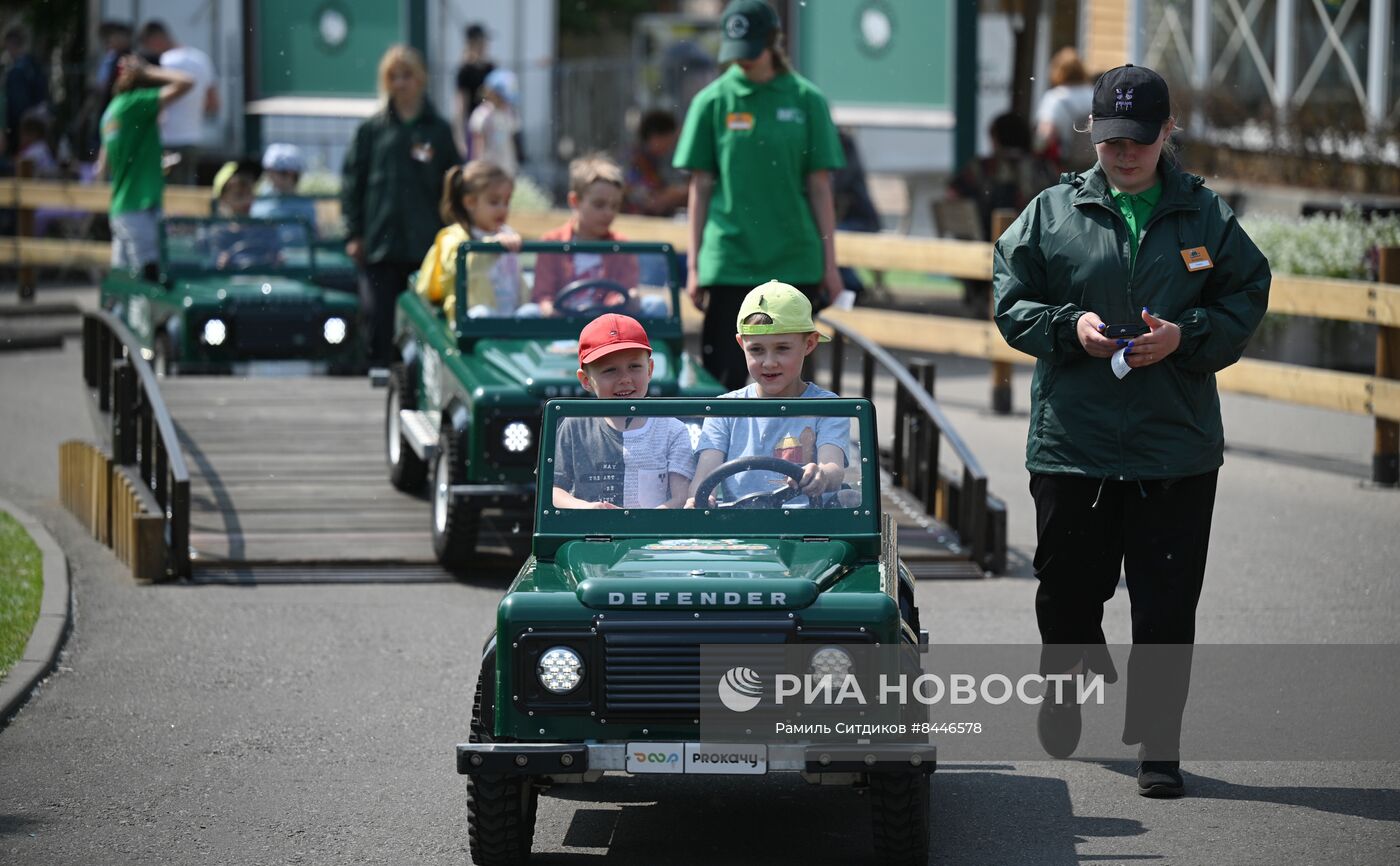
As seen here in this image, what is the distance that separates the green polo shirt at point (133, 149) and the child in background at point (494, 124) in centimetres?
633

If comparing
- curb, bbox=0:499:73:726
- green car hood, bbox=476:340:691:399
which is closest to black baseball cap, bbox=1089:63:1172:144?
green car hood, bbox=476:340:691:399

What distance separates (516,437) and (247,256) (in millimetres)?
6365

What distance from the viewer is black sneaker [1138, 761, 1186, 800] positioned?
6.16 m

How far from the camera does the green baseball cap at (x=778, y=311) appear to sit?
6340 mm

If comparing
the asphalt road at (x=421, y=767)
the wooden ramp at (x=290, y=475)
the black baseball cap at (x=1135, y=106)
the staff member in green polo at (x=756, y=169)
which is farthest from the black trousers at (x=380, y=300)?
the black baseball cap at (x=1135, y=106)

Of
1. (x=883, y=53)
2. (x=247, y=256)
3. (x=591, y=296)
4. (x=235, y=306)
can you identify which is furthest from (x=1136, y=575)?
(x=883, y=53)

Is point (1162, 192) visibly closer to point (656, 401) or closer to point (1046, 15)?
point (656, 401)

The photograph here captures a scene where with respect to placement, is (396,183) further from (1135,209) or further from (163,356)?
(1135,209)

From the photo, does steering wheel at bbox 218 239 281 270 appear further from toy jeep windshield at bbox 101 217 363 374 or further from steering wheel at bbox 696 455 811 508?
steering wheel at bbox 696 455 811 508

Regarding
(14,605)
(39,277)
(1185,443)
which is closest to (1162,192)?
(1185,443)

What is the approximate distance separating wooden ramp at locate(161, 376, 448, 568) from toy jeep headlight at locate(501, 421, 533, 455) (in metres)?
0.77

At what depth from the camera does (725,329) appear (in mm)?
10164

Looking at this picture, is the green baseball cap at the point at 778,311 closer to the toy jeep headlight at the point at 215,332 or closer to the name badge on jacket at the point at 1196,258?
the name badge on jacket at the point at 1196,258

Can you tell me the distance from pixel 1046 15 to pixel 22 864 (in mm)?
25281
